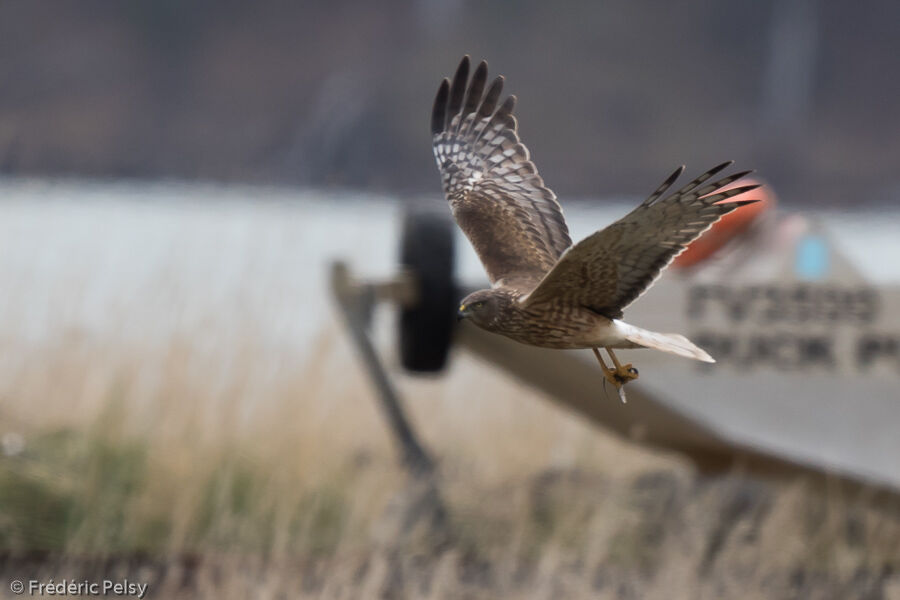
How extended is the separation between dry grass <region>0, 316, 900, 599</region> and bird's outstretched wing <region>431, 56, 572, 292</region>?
1840 mm

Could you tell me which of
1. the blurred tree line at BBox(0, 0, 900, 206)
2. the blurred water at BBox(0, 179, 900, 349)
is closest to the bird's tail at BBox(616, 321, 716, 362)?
the blurred water at BBox(0, 179, 900, 349)

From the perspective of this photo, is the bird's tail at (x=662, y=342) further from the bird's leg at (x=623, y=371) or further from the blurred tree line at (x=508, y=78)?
the blurred tree line at (x=508, y=78)

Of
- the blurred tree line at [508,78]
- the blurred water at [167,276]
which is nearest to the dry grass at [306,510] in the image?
the blurred water at [167,276]

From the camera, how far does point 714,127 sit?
62.7 ft

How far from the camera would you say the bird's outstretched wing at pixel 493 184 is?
231 centimetres

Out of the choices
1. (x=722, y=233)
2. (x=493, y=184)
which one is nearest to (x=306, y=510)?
(x=722, y=233)

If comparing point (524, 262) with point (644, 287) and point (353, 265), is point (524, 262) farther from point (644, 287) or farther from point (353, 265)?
point (353, 265)

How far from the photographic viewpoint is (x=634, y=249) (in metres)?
1.83

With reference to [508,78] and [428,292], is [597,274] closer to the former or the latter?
[428,292]

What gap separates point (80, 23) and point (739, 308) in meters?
17.0

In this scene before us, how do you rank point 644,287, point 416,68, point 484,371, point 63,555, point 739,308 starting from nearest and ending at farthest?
point 644,287
point 739,308
point 63,555
point 484,371
point 416,68

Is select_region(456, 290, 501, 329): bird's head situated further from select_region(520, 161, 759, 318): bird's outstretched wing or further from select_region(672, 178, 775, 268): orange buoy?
select_region(672, 178, 775, 268): orange buoy

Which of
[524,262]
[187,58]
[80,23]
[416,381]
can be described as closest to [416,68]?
[187,58]

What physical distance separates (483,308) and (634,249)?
0.21 metres
